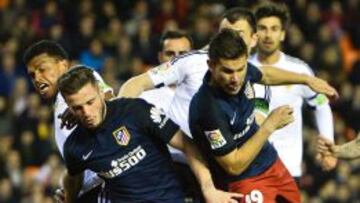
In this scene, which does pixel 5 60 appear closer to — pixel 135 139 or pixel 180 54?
pixel 180 54

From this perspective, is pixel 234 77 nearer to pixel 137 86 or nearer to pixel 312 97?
pixel 137 86

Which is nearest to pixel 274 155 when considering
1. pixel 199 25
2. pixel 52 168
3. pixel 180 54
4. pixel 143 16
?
pixel 180 54

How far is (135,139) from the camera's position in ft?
23.3

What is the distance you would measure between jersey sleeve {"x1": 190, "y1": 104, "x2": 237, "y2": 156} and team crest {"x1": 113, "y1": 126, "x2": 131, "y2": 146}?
1.52 feet

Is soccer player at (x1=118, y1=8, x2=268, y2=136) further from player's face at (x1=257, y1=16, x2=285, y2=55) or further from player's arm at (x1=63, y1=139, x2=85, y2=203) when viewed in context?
Result: player's face at (x1=257, y1=16, x2=285, y2=55)

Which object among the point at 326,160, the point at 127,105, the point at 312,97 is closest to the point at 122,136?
the point at 127,105

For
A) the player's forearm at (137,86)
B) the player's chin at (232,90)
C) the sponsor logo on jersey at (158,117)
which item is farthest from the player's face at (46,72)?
the player's chin at (232,90)

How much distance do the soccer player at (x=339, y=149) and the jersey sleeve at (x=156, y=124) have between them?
1.32 meters

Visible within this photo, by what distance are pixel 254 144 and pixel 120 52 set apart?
9702 mm

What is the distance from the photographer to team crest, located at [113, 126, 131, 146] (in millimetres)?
7082

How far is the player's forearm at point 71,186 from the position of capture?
7488 millimetres

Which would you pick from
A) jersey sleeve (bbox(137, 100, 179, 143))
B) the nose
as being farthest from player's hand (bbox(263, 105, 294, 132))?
jersey sleeve (bbox(137, 100, 179, 143))

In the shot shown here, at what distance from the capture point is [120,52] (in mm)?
16500

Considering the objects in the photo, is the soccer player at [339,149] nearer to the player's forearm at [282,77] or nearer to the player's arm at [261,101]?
the player's arm at [261,101]
